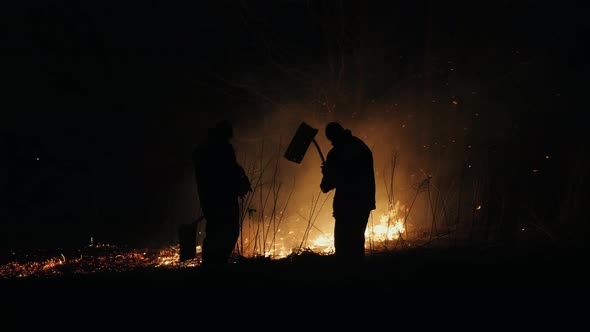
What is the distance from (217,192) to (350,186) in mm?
A: 1473

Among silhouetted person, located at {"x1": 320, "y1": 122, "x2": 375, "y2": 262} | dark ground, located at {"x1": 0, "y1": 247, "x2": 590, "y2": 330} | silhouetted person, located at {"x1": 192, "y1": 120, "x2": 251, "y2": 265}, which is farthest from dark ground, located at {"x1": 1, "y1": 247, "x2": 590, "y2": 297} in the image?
silhouetted person, located at {"x1": 192, "y1": 120, "x2": 251, "y2": 265}

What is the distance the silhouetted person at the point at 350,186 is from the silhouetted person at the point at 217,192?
111 cm

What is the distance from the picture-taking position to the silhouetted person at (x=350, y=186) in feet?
14.8

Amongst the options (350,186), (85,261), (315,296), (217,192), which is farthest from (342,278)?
(85,261)

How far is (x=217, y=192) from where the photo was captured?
4641 mm

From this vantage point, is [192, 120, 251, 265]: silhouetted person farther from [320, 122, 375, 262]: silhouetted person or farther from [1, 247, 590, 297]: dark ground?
[320, 122, 375, 262]: silhouetted person

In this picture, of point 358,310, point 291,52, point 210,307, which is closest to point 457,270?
point 358,310

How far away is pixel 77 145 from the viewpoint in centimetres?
1385

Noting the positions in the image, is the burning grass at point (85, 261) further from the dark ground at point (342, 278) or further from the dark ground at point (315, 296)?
the dark ground at point (315, 296)

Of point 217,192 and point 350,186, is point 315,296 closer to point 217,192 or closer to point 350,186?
point 350,186

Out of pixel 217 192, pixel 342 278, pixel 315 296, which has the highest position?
pixel 217 192

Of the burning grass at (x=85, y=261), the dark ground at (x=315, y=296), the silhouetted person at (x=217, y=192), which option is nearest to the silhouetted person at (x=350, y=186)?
the dark ground at (x=315, y=296)

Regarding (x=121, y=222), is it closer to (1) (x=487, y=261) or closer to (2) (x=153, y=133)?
(2) (x=153, y=133)

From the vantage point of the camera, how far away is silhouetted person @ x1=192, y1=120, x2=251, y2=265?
464 cm
